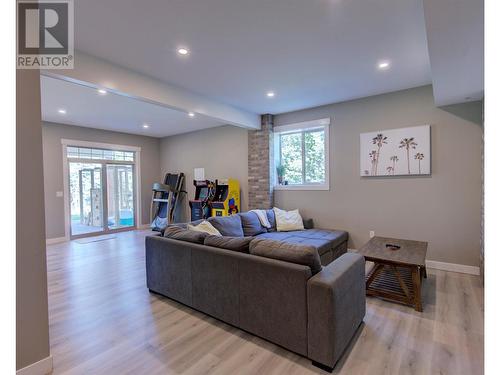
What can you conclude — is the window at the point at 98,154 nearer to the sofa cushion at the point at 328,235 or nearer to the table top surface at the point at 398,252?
the sofa cushion at the point at 328,235

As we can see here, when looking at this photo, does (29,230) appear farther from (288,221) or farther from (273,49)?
(288,221)

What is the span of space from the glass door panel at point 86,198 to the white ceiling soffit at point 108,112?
3.74ft

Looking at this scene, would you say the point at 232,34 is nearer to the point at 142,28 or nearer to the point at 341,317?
the point at 142,28

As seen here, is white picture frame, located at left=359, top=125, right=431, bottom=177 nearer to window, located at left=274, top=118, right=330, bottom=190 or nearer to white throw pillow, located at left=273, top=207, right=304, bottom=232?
window, located at left=274, top=118, right=330, bottom=190

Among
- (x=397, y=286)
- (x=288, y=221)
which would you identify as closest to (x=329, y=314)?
(x=397, y=286)

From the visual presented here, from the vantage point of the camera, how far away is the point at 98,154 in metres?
6.66

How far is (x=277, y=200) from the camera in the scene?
5.50 meters

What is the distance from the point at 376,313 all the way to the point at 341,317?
3.43ft

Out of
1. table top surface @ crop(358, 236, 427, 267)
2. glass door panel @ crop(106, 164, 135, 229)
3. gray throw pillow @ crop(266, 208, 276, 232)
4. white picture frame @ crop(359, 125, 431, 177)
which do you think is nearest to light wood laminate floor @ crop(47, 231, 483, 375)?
table top surface @ crop(358, 236, 427, 267)

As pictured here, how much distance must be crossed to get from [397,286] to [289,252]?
2.04 metres

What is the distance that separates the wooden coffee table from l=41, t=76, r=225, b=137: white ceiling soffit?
12.1 ft

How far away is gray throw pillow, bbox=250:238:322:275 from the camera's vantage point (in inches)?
76.9

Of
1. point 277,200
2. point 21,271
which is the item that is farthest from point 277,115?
point 21,271

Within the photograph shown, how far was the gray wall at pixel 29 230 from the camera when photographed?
1.68 meters
